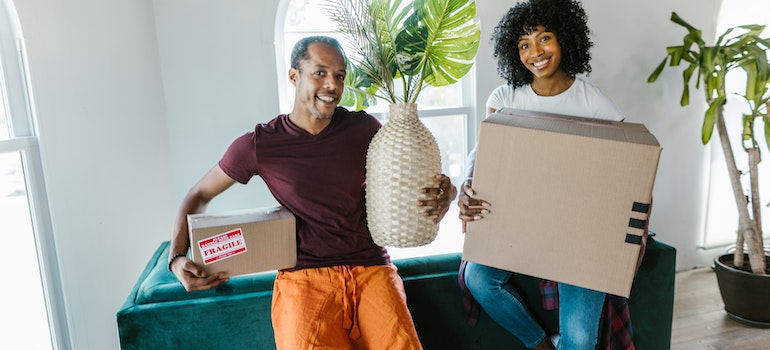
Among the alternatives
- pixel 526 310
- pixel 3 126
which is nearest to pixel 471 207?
pixel 526 310

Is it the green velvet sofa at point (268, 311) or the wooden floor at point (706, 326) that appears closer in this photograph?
the green velvet sofa at point (268, 311)

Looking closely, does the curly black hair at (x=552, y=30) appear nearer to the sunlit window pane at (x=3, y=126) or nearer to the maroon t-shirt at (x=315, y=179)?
the maroon t-shirt at (x=315, y=179)

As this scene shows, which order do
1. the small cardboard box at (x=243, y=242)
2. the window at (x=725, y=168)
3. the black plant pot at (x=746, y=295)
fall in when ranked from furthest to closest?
the window at (x=725, y=168)
the black plant pot at (x=746, y=295)
the small cardboard box at (x=243, y=242)

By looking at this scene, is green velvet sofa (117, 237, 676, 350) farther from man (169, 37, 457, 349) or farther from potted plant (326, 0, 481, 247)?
potted plant (326, 0, 481, 247)

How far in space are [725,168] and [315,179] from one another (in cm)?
286

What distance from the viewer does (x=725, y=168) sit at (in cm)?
312

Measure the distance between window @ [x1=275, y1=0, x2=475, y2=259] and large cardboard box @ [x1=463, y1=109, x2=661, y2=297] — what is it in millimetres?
1351

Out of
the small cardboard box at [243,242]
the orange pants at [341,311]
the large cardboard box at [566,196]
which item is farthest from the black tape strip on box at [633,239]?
the small cardboard box at [243,242]

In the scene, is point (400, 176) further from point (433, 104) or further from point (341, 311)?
point (433, 104)

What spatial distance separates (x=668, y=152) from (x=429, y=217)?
224cm

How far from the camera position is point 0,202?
1.61 m

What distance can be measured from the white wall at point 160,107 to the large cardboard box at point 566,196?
1.39 m

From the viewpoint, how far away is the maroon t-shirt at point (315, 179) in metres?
1.42

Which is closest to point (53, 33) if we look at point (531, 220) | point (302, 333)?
point (302, 333)
